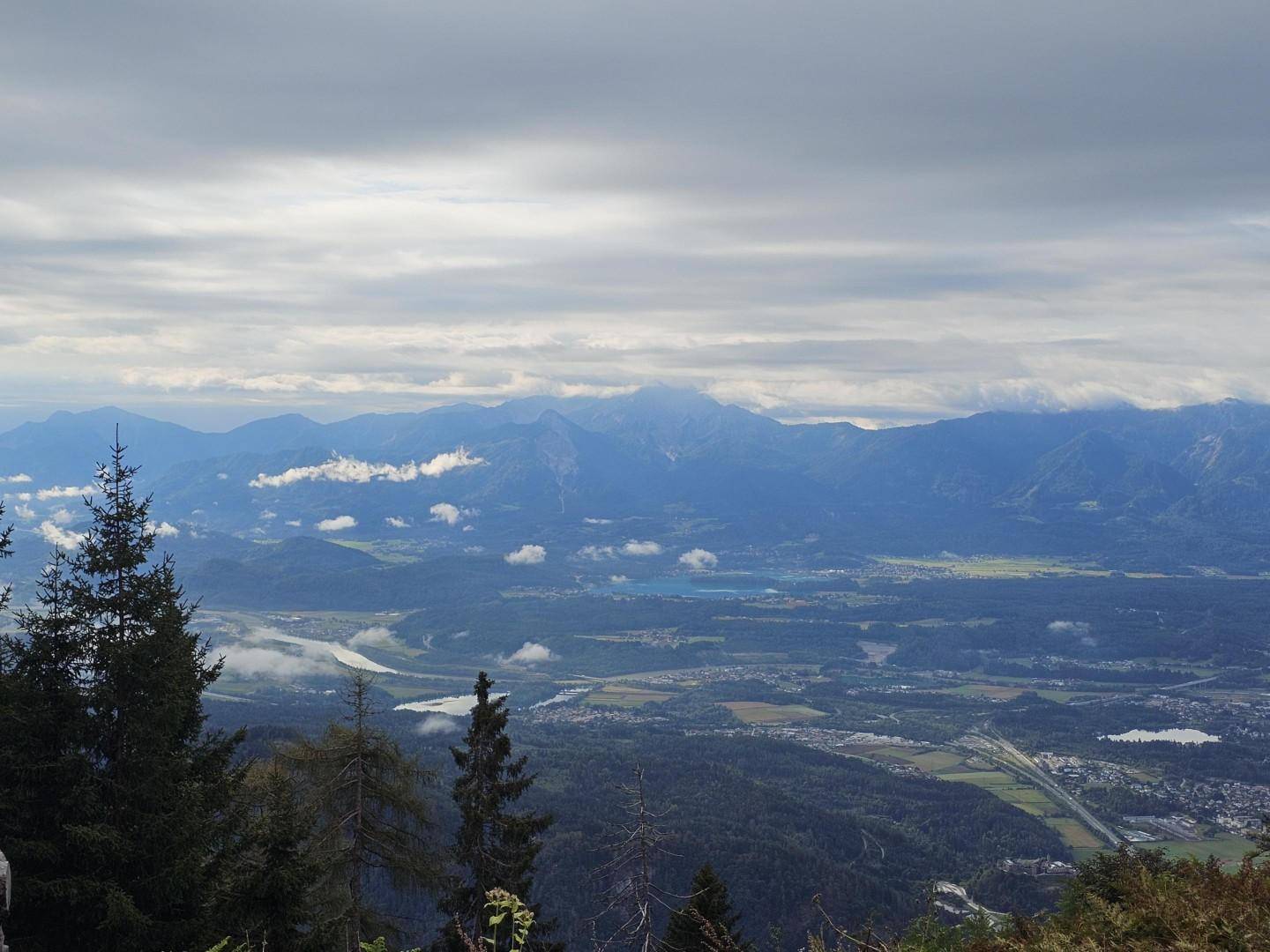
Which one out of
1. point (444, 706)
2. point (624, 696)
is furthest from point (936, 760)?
point (444, 706)

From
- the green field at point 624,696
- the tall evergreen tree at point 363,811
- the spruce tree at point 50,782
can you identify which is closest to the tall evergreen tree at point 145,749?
the spruce tree at point 50,782

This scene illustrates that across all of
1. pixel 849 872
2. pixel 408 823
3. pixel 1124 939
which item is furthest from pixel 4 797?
pixel 849 872

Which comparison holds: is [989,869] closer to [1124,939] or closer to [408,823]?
[408,823]

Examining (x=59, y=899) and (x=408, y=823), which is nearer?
(x=59, y=899)

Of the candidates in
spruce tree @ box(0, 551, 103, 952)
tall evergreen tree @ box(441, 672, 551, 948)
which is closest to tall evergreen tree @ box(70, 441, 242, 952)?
spruce tree @ box(0, 551, 103, 952)

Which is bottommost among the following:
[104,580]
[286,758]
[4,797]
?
[286,758]

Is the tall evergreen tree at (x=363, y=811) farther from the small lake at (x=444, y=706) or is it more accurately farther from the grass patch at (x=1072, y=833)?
the small lake at (x=444, y=706)

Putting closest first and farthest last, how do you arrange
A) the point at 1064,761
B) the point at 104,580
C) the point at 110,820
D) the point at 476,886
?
the point at 110,820
the point at 104,580
the point at 476,886
the point at 1064,761
